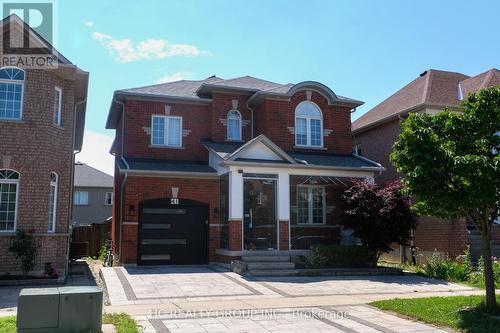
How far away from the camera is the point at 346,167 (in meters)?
17.2

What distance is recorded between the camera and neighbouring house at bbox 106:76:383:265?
16484mm

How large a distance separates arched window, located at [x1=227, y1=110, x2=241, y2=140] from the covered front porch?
1272 mm

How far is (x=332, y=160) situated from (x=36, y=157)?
10.4 meters

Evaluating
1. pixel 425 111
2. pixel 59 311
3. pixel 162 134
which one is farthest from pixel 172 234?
pixel 425 111

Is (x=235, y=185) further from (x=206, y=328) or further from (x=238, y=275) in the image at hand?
(x=206, y=328)

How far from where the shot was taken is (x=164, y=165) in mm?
17547

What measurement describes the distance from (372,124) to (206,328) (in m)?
15.9

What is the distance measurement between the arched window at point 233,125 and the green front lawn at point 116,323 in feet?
38.4

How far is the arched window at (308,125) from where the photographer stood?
19.4 meters

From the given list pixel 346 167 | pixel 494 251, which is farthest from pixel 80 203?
pixel 494 251

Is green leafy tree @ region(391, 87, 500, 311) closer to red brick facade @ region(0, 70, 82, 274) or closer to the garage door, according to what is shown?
the garage door

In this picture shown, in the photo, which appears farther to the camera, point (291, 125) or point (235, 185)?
point (291, 125)

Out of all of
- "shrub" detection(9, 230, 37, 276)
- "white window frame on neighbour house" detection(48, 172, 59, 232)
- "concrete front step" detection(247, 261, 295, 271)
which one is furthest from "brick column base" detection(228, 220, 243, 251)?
"shrub" detection(9, 230, 37, 276)

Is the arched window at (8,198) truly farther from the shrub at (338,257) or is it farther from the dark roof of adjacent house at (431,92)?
the dark roof of adjacent house at (431,92)
